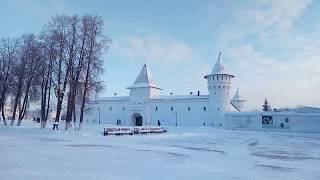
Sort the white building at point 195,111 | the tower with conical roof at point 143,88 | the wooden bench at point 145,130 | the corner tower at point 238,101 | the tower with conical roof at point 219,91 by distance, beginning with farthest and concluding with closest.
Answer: the corner tower at point 238,101 < the tower with conical roof at point 143,88 < the tower with conical roof at point 219,91 < the white building at point 195,111 < the wooden bench at point 145,130

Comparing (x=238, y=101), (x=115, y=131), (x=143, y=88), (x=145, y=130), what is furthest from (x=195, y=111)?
(x=115, y=131)

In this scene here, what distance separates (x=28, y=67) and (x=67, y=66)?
757 cm

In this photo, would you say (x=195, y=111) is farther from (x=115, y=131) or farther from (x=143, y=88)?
A: (x=115, y=131)

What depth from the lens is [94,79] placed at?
29188 millimetres

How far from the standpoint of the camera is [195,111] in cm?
5734

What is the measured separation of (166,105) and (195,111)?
5541 mm

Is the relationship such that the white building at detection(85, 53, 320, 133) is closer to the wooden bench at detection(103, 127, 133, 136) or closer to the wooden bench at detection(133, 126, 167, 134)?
the wooden bench at detection(133, 126, 167, 134)

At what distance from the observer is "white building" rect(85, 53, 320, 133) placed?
1891 inches

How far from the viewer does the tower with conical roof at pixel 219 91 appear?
5500cm

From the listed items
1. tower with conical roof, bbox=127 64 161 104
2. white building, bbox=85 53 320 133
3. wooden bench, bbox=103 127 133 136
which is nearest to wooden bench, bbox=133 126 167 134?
wooden bench, bbox=103 127 133 136

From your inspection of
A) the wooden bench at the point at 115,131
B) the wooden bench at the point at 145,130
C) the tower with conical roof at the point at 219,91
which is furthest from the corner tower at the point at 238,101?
the wooden bench at the point at 115,131

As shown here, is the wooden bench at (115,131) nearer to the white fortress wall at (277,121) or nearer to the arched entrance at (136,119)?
the white fortress wall at (277,121)

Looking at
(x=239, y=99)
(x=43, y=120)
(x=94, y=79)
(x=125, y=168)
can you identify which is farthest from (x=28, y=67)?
(x=239, y=99)

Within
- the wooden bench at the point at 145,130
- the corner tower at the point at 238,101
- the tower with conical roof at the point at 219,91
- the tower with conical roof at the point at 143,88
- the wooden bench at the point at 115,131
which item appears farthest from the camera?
the corner tower at the point at 238,101
